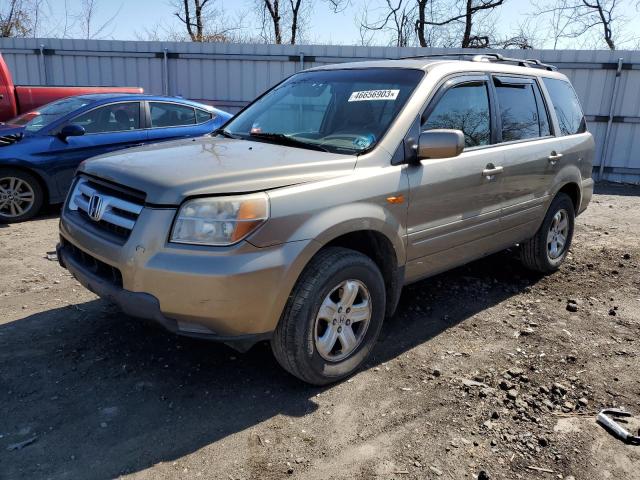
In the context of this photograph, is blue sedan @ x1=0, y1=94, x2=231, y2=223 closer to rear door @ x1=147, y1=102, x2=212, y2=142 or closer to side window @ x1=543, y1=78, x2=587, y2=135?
rear door @ x1=147, y1=102, x2=212, y2=142

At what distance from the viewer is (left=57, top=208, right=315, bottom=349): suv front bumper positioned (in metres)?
2.63

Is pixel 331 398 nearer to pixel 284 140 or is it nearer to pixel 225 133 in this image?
pixel 284 140

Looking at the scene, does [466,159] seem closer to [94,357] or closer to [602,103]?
[94,357]

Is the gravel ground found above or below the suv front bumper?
below

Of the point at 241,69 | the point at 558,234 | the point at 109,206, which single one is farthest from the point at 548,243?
the point at 241,69

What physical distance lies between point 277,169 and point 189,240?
2.00 ft

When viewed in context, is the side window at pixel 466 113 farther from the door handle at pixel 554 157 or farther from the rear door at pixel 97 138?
the rear door at pixel 97 138

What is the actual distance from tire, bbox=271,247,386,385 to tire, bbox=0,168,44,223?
516 centimetres

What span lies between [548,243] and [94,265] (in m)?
4.09

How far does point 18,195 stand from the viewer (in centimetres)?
672

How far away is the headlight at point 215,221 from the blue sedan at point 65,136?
16.1 feet

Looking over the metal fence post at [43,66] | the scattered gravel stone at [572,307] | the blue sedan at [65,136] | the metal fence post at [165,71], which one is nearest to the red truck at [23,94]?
the blue sedan at [65,136]

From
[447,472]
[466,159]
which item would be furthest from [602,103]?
[447,472]

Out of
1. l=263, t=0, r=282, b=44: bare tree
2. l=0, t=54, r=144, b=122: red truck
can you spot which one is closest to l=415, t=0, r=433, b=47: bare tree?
l=263, t=0, r=282, b=44: bare tree
